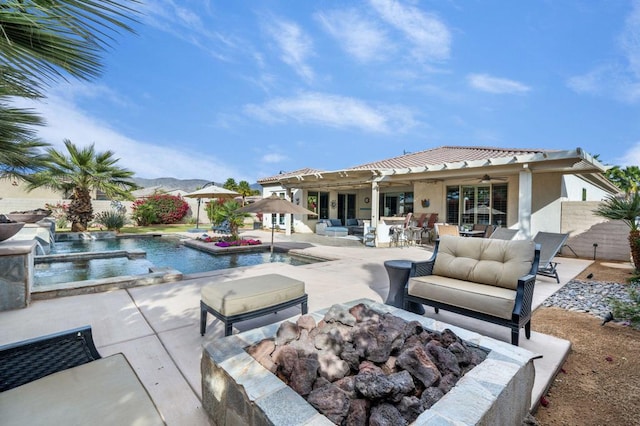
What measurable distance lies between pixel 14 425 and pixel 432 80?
17170 mm

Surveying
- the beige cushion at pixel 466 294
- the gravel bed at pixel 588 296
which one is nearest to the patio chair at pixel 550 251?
the gravel bed at pixel 588 296

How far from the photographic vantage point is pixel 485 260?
147 inches

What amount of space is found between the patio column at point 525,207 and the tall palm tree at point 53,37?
9781 mm

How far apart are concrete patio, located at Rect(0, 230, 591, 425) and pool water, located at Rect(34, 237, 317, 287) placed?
238 cm

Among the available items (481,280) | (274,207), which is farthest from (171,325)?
(274,207)

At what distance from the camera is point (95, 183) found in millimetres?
13688

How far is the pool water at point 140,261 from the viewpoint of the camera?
678 centimetres

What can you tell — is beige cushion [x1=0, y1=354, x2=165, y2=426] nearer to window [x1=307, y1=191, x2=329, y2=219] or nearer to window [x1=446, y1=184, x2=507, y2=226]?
window [x1=446, y1=184, x2=507, y2=226]

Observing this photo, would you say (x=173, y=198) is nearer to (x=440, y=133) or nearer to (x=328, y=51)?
(x=328, y=51)

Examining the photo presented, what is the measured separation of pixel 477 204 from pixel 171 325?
12395 millimetres

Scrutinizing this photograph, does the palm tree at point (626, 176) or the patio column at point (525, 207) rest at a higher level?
the palm tree at point (626, 176)

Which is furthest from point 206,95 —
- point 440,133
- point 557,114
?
point 557,114

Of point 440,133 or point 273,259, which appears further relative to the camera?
point 440,133

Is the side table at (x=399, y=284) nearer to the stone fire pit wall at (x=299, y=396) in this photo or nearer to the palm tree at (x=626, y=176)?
the stone fire pit wall at (x=299, y=396)
